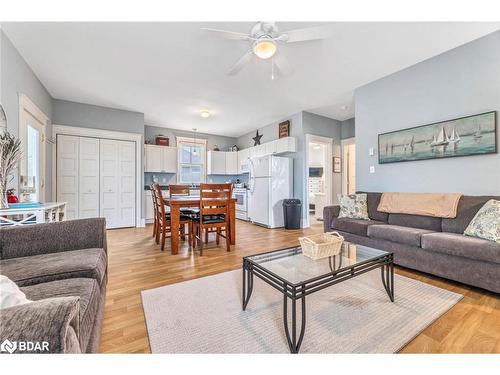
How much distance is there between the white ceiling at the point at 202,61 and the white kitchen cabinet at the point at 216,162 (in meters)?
2.15

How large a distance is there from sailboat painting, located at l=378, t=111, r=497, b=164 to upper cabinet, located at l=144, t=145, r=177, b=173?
4835 millimetres

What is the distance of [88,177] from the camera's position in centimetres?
448

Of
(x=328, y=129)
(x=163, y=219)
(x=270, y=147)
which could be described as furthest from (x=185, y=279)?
(x=328, y=129)

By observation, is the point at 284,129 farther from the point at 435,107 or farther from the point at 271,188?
the point at 435,107

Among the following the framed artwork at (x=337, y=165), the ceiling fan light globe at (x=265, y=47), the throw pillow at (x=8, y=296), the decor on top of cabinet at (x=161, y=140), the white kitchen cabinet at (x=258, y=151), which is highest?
the ceiling fan light globe at (x=265, y=47)

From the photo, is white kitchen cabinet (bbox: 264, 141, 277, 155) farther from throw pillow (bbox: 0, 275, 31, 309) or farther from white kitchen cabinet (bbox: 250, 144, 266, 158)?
throw pillow (bbox: 0, 275, 31, 309)

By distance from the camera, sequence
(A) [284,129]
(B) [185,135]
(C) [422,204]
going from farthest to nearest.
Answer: (B) [185,135] → (A) [284,129] → (C) [422,204]

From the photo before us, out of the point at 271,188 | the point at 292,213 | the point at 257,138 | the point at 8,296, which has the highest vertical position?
the point at 257,138

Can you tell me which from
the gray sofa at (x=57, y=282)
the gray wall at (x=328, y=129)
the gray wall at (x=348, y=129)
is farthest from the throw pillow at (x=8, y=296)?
the gray wall at (x=348, y=129)

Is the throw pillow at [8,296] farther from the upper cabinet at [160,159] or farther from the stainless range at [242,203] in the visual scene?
the upper cabinet at [160,159]

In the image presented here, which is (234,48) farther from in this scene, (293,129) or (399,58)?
(293,129)

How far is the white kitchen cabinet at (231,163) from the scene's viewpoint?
6.82 m

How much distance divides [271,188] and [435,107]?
2962 mm

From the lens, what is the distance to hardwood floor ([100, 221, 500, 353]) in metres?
1.30
